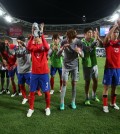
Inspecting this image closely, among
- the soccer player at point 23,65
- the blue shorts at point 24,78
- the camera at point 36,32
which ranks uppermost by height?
the camera at point 36,32

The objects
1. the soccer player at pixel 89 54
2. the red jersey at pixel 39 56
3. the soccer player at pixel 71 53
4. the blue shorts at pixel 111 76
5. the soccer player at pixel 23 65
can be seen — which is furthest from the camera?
the soccer player at pixel 23 65

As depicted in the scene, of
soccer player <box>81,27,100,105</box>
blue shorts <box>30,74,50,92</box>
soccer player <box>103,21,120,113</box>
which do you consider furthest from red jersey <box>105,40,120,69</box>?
blue shorts <box>30,74,50,92</box>

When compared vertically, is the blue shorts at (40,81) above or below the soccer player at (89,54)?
below

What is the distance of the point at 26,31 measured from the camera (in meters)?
49.6

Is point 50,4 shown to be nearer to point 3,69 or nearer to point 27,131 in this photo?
point 3,69

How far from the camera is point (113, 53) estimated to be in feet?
20.6

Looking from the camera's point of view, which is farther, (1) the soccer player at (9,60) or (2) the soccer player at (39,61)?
(1) the soccer player at (9,60)

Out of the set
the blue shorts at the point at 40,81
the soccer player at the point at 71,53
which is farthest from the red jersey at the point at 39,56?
the soccer player at the point at 71,53

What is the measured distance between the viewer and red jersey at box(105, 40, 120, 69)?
624 cm

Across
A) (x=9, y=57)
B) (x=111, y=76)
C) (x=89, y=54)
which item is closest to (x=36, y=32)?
(x=89, y=54)

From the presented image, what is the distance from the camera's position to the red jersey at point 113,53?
624 centimetres

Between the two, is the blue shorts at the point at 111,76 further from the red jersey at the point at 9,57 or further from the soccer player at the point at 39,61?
the red jersey at the point at 9,57

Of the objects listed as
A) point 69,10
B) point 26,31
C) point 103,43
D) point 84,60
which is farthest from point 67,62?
point 26,31

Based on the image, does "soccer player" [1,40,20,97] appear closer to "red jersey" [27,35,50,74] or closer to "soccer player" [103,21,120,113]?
"red jersey" [27,35,50,74]
